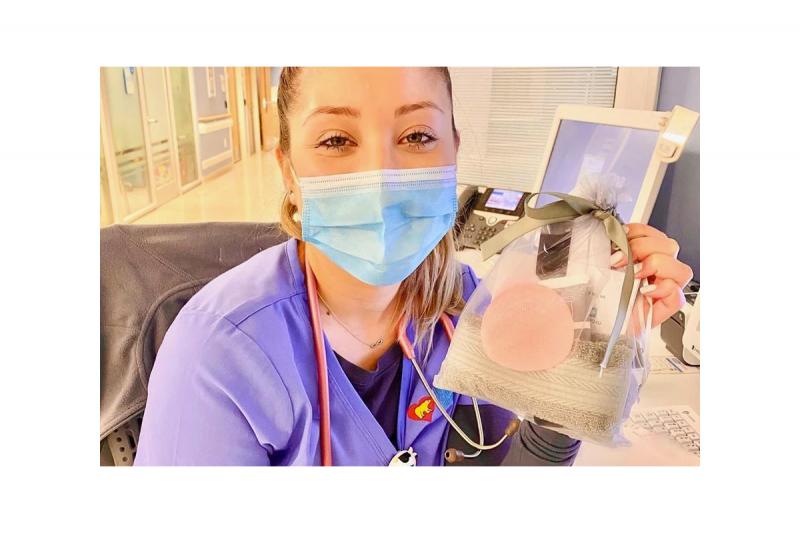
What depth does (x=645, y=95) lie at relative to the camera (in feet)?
2.58

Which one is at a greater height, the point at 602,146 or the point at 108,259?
the point at 602,146

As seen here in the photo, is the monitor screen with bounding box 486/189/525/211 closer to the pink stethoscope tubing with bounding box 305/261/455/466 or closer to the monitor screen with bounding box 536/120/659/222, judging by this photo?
the monitor screen with bounding box 536/120/659/222

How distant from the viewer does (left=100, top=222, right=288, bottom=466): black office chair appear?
733 mm

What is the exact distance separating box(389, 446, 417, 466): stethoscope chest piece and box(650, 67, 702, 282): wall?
48 centimetres

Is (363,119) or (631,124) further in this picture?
(631,124)

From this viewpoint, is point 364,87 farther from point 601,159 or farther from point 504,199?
point 601,159

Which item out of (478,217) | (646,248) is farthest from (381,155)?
(646,248)

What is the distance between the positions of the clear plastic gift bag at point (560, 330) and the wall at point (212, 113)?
1.37 ft

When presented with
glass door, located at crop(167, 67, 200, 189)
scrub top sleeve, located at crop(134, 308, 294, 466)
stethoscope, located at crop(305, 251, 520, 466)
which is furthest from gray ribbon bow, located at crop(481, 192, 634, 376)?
glass door, located at crop(167, 67, 200, 189)

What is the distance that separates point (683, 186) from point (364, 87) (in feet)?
1.67

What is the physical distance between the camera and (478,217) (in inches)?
29.7
